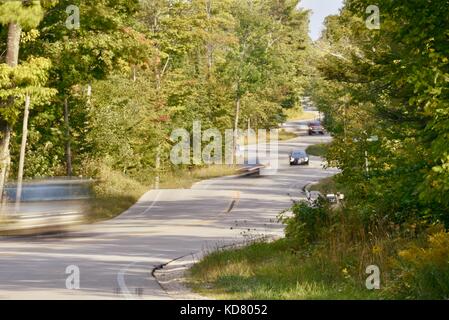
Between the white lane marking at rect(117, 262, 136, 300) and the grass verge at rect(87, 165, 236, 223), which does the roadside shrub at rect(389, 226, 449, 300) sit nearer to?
the white lane marking at rect(117, 262, 136, 300)

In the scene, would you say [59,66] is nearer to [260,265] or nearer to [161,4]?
[260,265]

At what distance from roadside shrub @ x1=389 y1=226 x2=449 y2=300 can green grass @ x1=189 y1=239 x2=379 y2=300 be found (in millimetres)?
517

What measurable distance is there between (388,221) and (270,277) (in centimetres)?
350

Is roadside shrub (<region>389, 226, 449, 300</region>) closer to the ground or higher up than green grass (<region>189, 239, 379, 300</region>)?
higher up

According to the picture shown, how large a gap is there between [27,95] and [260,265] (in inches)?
536

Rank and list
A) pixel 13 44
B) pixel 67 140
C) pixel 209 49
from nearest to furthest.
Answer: pixel 13 44 < pixel 67 140 < pixel 209 49

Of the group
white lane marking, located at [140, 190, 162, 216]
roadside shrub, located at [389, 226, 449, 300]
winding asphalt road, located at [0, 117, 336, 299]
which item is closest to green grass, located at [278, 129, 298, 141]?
winding asphalt road, located at [0, 117, 336, 299]

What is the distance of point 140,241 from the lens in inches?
1013

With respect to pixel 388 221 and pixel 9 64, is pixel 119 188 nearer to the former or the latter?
pixel 9 64

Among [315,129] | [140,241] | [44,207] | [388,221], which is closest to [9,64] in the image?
[44,207]

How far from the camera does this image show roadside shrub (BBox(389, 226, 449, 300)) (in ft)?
38.9
